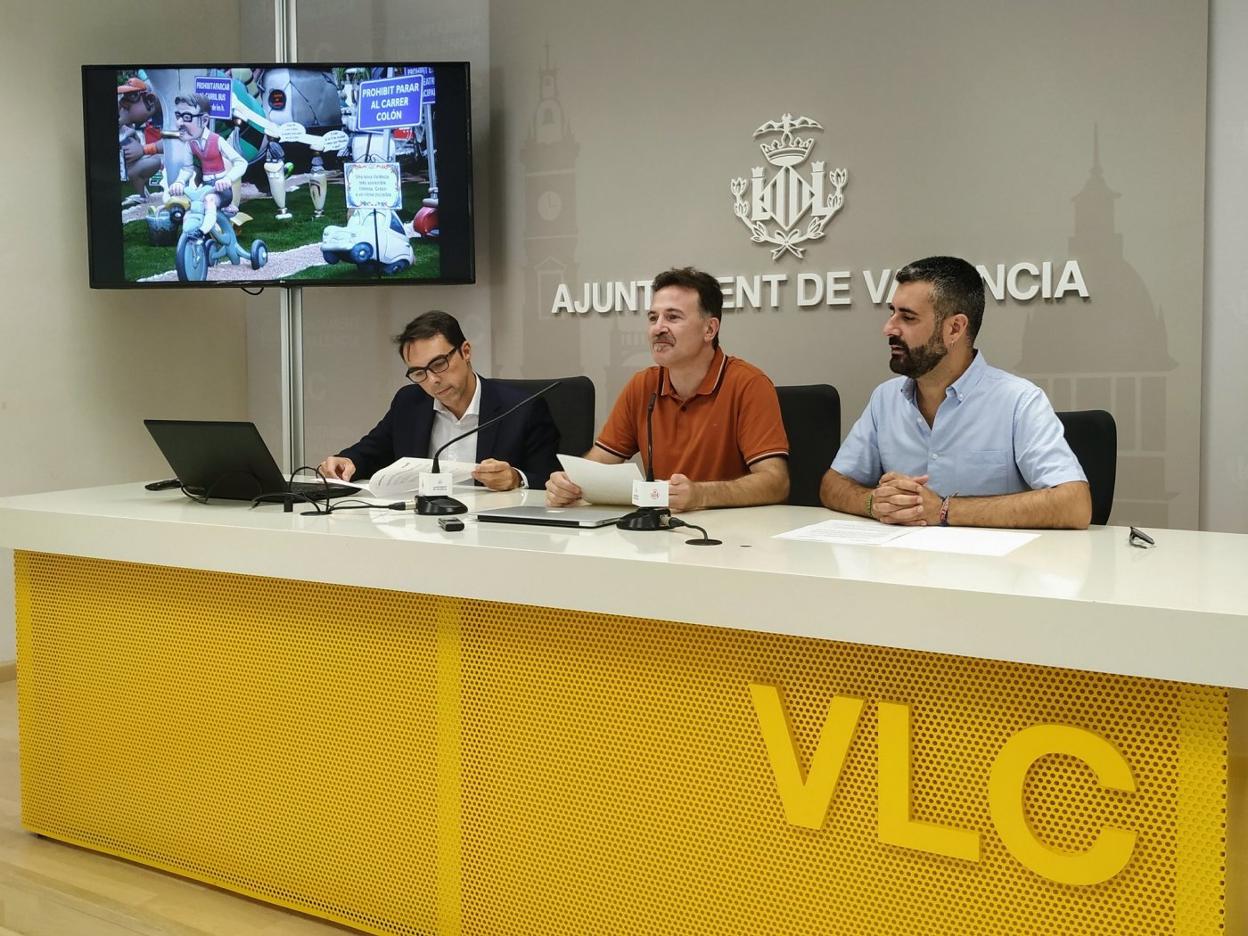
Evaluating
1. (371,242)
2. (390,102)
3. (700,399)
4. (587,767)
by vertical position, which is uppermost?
(390,102)

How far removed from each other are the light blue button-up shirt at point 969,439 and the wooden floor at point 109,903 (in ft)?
5.24

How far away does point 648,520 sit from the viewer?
1.97 m

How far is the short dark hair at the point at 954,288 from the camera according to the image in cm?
251

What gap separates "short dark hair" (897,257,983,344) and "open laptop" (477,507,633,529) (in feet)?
2.92

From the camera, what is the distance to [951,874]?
1487 mm

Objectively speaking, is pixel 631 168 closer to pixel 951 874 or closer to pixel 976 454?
pixel 976 454

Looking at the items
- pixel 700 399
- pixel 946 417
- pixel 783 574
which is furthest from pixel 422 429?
pixel 783 574

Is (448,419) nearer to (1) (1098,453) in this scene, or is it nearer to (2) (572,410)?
(2) (572,410)

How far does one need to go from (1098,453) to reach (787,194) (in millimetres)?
1519

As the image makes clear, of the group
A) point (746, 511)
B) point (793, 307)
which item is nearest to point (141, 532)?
point (746, 511)

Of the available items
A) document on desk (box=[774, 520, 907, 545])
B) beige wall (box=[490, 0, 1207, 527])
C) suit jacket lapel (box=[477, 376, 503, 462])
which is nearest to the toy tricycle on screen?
beige wall (box=[490, 0, 1207, 527])

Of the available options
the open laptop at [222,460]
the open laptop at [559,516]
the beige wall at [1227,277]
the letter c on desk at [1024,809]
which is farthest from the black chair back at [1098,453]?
A: the open laptop at [222,460]

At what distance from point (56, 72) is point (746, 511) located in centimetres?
330

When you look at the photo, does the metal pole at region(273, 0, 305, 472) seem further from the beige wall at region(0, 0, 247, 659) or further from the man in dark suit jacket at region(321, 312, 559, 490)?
the man in dark suit jacket at region(321, 312, 559, 490)
